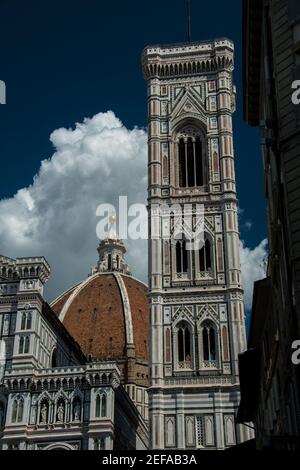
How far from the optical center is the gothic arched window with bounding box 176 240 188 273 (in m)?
43.9

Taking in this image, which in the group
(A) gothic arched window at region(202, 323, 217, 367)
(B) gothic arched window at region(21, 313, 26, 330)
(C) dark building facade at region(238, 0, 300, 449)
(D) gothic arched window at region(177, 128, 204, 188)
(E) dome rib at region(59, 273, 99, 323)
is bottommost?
(C) dark building facade at region(238, 0, 300, 449)

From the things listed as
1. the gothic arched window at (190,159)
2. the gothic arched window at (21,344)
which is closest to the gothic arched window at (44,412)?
the gothic arched window at (21,344)

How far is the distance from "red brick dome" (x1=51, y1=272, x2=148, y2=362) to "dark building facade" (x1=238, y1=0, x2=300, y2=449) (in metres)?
59.3

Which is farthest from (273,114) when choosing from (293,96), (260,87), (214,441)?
(214,441)

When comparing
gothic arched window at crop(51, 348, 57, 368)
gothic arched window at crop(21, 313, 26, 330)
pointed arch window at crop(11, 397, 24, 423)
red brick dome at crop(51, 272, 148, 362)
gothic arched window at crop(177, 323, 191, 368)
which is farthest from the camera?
red brick dome at crop(51, 272, 148, 362)

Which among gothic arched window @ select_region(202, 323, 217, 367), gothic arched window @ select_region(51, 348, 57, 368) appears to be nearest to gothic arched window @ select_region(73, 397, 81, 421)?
gothic arched window @ select_region(51, 348, 57, 368)

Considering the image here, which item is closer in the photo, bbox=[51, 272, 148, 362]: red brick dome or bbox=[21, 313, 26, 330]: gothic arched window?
bbox=[21, 313, 26, 330]: gothic arched window

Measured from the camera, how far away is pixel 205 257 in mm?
44188

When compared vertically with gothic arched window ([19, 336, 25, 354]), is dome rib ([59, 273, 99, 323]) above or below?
above

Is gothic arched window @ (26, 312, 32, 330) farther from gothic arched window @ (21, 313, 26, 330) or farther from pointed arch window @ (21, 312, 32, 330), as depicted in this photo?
gothic arched window @ (21, 313, 26, 330)

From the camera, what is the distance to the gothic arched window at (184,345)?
134ft

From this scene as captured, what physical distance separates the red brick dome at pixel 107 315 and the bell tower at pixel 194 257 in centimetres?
3572

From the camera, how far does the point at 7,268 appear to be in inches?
1800

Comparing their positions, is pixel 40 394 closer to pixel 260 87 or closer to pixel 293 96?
pixel 260 87
